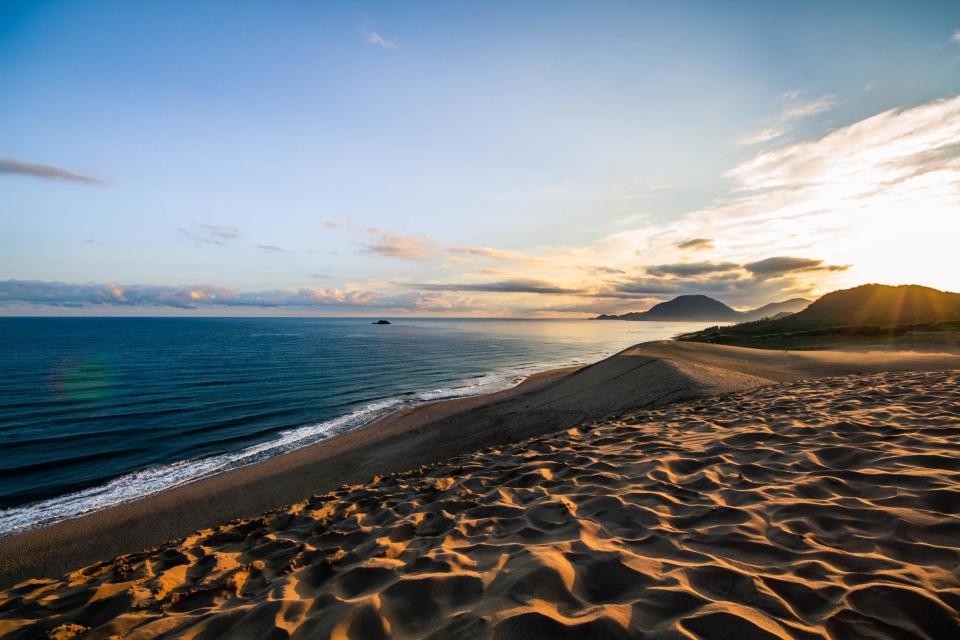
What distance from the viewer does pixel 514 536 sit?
4.08 meters

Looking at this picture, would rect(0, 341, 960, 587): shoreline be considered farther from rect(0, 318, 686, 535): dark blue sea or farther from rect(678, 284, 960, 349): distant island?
rect(678, 284, 960, 349): distant island

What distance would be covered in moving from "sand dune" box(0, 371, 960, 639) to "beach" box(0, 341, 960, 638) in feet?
0.06

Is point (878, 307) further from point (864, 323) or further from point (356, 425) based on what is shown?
point (356, 425)

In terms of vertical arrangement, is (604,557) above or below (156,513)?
above

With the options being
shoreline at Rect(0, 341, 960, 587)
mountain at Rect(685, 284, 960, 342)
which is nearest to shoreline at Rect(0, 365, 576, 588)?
shoreline at Rect(0, 341, 960, 587)

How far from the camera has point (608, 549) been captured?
3.46 m

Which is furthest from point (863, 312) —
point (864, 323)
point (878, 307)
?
point (864, 323)

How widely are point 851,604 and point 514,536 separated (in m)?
2.56

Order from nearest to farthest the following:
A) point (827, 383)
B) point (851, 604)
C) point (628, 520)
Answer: point (851, 604) → point (628, 520) → point (827, 383)

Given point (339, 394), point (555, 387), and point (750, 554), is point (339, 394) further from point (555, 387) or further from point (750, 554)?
point (750, 554)

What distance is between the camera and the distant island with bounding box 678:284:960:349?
1118 inches

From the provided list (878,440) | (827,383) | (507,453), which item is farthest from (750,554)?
(827,383)

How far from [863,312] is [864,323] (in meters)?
10.1

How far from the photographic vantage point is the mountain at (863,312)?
126ft
